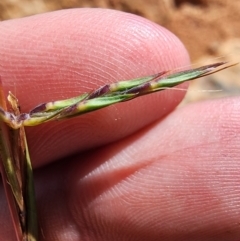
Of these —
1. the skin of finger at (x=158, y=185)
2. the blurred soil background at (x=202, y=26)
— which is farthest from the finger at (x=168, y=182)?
the blurred soil background at (x=202, y=26)

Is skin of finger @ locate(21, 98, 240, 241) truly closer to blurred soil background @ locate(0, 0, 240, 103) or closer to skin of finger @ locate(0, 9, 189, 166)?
skin of finger @ locate(0, 9, 189, 166)

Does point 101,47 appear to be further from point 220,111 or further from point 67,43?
point 220,111

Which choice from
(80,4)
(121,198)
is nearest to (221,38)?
(80,4)

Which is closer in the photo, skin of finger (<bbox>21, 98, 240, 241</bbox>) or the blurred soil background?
skin of finger (<bbox>21, 98, 240, 241</bbox>)

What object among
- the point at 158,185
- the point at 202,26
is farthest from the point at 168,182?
the point at 202,26

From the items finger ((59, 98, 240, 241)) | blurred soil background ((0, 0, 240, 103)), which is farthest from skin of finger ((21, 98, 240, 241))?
blurred soil background ((0, 0, 240, 103))

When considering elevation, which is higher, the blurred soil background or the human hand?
the blurred soil background

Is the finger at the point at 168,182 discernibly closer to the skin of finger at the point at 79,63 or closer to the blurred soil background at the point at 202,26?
the skin of finger at the point at 79,63

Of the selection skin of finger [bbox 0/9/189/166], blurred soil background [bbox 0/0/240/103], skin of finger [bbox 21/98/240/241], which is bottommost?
skin of finger [bbox 21/98/240/241]
